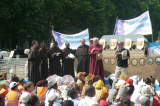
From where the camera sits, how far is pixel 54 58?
1496cm

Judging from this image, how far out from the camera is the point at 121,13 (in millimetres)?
53719

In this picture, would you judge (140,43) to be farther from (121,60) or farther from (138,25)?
(121,60)

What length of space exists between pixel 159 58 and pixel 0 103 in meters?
11.5

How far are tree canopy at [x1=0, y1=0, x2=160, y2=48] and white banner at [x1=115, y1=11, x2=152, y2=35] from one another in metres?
10.6

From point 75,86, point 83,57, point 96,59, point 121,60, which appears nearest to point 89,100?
point 75,86

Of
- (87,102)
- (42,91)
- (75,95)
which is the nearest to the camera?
(87,102)

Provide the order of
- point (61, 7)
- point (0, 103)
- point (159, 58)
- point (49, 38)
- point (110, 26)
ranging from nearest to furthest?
point (0, 103) < point (159, 58) < point (49, 38) < point (61, 7) < point (110, 26)

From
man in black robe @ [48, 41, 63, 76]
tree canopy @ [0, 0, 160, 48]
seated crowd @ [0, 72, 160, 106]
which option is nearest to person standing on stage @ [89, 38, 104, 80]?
man in black robe @ [48, 41, 63, 76]

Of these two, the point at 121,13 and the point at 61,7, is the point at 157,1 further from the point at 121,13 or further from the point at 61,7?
the point at 61,7

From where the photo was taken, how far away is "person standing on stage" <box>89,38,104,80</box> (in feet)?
47.9

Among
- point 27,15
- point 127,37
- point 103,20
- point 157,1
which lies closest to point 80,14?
point 103,20

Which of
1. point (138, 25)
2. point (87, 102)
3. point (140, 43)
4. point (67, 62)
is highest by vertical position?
point (138, 25)

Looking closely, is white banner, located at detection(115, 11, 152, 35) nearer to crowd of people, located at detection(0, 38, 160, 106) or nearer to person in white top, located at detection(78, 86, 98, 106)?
crowd of people, located at detection(0, 38, 160, 106)

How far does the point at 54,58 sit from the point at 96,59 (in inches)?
63.1
